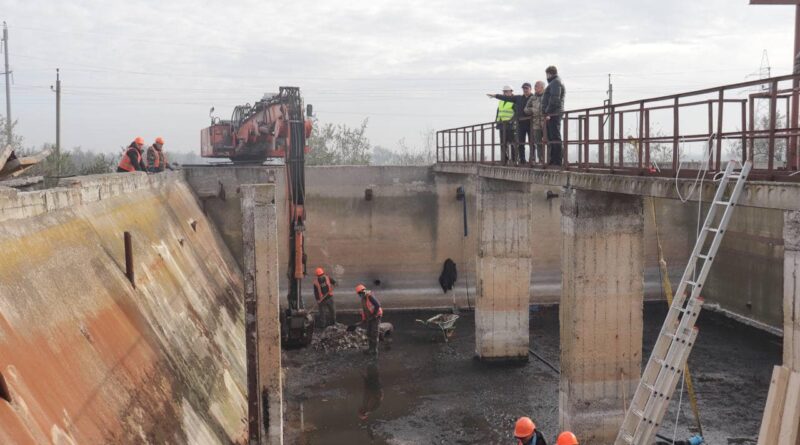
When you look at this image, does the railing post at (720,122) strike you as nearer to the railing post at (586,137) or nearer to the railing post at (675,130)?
the railing post at (675,130)

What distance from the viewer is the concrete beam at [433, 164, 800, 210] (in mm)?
7270

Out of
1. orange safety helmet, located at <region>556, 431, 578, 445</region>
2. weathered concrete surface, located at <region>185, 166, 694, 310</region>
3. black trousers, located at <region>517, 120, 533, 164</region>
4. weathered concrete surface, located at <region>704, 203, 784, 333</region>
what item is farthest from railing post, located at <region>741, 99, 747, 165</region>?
weathered concrete surface, located at <region>185, 166, 694, 310</region>

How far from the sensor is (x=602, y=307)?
39.1 ft

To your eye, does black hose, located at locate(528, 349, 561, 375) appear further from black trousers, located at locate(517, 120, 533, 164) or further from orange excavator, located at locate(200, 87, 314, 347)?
orange excavator, located at locate(200, 87, 314, 347)

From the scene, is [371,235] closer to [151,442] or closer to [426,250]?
[426,250]

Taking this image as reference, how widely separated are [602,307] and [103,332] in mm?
8008

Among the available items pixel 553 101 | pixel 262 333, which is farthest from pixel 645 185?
pixel 262 333

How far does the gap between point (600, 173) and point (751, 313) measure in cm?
1456

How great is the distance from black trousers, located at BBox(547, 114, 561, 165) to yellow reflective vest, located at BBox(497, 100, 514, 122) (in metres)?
3.06

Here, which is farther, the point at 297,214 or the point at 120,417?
the point at 297,214

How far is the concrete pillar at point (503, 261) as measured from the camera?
56.7ft

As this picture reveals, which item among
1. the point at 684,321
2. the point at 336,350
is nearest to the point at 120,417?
the point at 684,321

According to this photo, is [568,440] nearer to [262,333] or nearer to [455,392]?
[262,333]

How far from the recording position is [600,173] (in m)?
11.3
